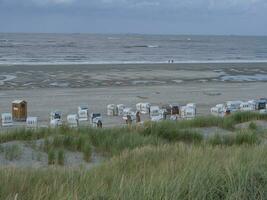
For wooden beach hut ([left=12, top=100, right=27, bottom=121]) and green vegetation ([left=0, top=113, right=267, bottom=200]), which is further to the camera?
wooden beach hut ([left=12, top=100, right=27, bottom=121])

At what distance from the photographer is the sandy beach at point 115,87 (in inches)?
881

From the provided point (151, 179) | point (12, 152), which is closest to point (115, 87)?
point (12, 152)

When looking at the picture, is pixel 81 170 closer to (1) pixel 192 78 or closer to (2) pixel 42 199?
(2) pixel 42 199

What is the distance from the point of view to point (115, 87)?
28.2 m

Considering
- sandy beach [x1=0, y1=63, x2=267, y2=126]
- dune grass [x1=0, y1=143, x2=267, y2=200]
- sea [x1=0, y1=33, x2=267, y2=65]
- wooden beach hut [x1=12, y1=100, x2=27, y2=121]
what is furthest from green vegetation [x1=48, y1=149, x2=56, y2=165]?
sea [x1=0, y1=33, x2=267, y2=65]

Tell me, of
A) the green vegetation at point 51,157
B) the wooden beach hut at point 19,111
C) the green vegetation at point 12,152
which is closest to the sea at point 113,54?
the wooden beach hut at point 19,111

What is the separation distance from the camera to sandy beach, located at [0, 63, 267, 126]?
881 inches

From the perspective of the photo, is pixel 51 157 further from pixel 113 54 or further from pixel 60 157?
pixel 113 54

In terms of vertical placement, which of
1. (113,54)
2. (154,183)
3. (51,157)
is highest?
(113,54)

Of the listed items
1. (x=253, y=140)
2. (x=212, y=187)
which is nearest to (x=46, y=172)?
(x=212, y=187)

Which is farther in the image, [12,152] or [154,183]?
[12,152]

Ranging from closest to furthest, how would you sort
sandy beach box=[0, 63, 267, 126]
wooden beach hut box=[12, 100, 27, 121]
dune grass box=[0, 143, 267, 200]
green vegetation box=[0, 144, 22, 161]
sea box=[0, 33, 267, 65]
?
dune grass box=[0, 143, 267, 200] < green vegetation box=[0, 144, 22, 161] < wooden beach hut box=[12, 100, 27, 121] < sandy beach box=[0, 63, 267, 126] < sea box=[0, 33, 267, 65]

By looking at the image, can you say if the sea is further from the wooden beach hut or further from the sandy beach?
the wooden beach hut

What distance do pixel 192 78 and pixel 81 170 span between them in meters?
30.0
